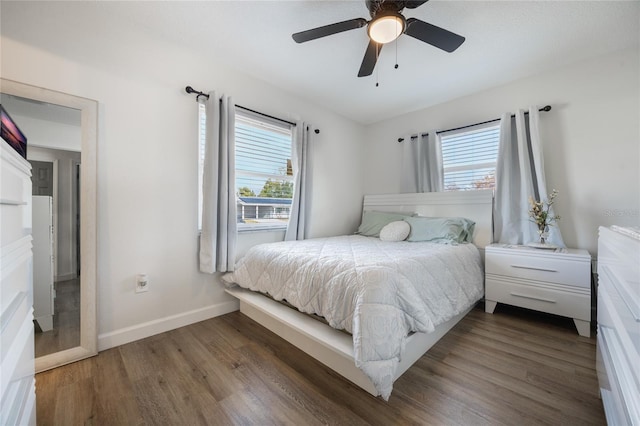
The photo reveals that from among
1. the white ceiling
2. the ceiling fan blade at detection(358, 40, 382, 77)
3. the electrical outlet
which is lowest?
the electrical outlet

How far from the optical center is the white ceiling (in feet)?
5.61

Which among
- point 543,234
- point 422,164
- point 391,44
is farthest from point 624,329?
point 422,164

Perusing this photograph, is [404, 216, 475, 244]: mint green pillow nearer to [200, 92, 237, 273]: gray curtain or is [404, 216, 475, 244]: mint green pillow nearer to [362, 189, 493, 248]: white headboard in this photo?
[362, 189, 493, 248]: white headboard

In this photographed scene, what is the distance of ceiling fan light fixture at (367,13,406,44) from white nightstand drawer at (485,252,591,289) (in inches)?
82.5

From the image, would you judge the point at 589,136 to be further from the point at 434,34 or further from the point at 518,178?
the point at 434,34

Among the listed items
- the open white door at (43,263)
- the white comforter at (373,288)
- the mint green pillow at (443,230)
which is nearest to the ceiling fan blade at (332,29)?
the white comforter at (373,288)

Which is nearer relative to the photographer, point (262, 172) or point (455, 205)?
point (262, 172)

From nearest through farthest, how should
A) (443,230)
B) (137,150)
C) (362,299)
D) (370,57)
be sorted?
(362,299) → (370,57) → (137,150) → (443,230)

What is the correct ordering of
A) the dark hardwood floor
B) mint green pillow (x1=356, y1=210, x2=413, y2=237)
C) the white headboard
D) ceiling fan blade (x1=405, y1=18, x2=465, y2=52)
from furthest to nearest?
mint green pillow (x1=356, y1=210, x2=413, y2=237) < the white headboard < ceiling fan blade (x1=405, y1=18, x2=465, y2=52) < the dark hardwood floor

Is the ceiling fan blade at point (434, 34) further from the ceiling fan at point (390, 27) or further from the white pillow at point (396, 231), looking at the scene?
the white pillow at point (396, 231)

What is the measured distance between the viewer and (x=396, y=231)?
9.09 ft

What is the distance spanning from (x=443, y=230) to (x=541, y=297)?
933 millimetres

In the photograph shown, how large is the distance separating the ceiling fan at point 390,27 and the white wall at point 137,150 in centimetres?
123

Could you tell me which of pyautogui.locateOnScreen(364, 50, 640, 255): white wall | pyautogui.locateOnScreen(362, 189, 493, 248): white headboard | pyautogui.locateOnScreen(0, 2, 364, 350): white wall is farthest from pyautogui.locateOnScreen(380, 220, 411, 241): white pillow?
pyautogui.locateOnScreen(0, 2, 364, 350): white wall
